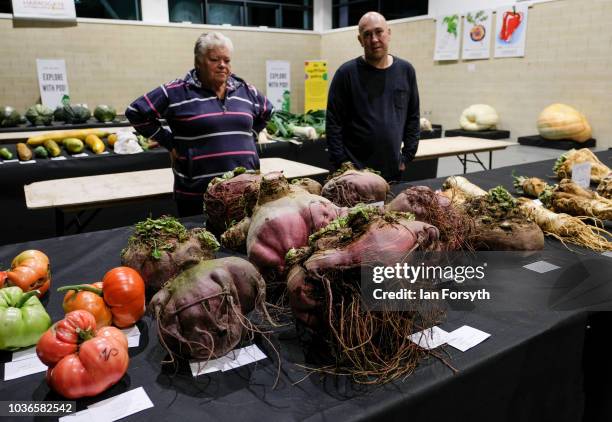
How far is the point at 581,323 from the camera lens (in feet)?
3.70

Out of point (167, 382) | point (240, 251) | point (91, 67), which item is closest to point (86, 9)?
point (91, 67)

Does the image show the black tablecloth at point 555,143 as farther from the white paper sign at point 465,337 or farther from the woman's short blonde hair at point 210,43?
the white paper sign at point 465,337

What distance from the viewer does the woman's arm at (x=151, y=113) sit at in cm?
238

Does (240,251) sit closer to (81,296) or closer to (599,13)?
(81,296)

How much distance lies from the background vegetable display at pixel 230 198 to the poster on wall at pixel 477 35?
5226mm

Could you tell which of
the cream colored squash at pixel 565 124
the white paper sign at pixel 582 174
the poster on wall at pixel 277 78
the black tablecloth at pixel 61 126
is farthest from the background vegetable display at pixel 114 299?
the poster on wall at pixel 277 78

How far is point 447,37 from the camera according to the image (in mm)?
6266

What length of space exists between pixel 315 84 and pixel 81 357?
252 inches

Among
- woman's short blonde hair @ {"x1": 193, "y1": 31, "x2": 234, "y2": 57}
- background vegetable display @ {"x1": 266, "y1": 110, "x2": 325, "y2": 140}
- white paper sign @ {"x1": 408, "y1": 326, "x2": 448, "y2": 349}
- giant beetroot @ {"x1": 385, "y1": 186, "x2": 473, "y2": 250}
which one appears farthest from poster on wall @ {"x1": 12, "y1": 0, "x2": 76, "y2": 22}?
white paper sign @ {"x1": 408, "y1": 326, "x2": 448, "y2": 349}

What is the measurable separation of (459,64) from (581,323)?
564cm

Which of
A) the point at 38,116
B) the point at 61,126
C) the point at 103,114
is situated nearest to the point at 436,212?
the point at 61,126

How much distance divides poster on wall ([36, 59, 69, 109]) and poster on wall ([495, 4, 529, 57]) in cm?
570

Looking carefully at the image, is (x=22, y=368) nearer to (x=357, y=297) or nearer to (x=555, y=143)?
(x=357, y=297)

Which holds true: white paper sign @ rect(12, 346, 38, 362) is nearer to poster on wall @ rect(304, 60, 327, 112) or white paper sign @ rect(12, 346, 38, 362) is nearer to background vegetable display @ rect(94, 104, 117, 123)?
background vegetable display @ rect(94, 104, 117, 123)
